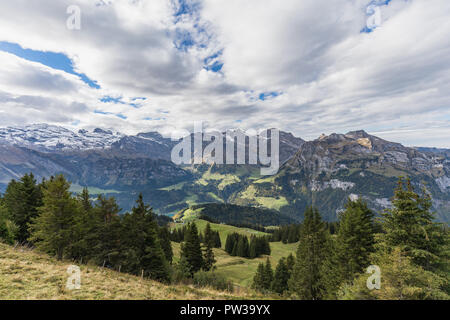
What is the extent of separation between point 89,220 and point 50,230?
581cm

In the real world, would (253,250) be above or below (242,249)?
below

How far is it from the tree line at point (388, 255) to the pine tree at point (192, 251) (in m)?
27.4

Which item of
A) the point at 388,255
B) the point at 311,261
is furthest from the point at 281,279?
the point at 388,255

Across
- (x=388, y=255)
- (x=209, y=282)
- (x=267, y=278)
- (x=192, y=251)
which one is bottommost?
(x=267, y=278)

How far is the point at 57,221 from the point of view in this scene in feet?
90.7

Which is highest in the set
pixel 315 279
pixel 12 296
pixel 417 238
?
pixel 417 238

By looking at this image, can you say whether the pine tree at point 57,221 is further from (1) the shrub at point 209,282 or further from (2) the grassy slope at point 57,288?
(1) the shrub at point 209,282

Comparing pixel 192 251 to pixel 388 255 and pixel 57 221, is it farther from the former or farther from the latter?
pixel 388 255

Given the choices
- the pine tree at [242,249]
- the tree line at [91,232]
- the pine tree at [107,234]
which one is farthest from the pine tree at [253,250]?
the pine tree at [107,234]

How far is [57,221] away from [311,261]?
41478mm

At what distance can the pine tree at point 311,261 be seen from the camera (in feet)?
112
